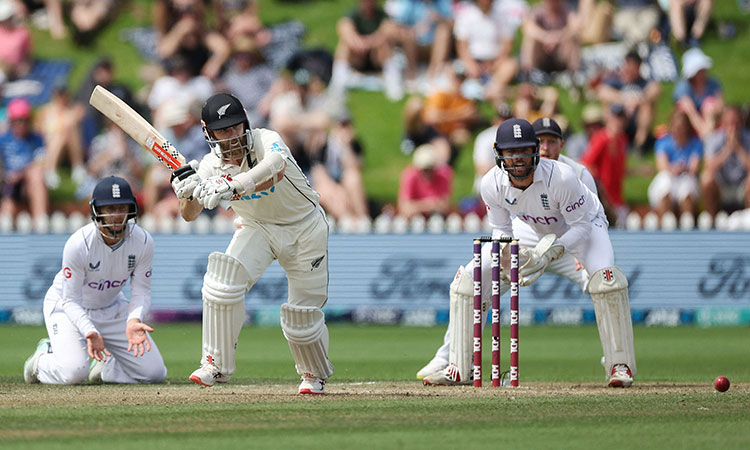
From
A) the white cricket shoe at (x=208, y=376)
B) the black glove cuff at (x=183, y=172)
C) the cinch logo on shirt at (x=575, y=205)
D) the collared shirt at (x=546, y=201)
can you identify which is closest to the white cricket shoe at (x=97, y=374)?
the white cricket shoe at (x=208, y=376)

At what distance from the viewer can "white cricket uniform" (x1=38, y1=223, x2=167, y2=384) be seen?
811 cm

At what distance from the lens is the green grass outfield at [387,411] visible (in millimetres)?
5195

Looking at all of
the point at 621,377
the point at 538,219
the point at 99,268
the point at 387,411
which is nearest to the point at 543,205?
the point at 538,219

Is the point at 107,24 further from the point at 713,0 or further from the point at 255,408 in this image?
the point at 255,408

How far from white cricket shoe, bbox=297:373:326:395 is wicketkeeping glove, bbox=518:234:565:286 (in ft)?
5.08

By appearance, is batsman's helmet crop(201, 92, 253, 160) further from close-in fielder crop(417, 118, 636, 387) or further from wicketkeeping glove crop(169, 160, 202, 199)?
close-in fielder crop(417, 118, 636, 387)

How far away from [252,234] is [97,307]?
84.6 inches

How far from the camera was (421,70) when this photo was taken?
56.6ft

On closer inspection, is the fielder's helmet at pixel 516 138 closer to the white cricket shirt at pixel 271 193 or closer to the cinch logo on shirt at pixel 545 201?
the cinch logo on shirt at pixel 545 201

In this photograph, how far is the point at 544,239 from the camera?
770 cm

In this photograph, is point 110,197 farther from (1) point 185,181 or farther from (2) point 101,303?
A: (1) point 185,181

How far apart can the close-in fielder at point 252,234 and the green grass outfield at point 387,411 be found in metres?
0.33

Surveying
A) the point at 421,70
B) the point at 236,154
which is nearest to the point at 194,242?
the point at 421,70

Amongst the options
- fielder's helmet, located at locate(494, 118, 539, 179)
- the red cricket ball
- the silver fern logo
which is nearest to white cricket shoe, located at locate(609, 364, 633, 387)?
the red cricket ball
